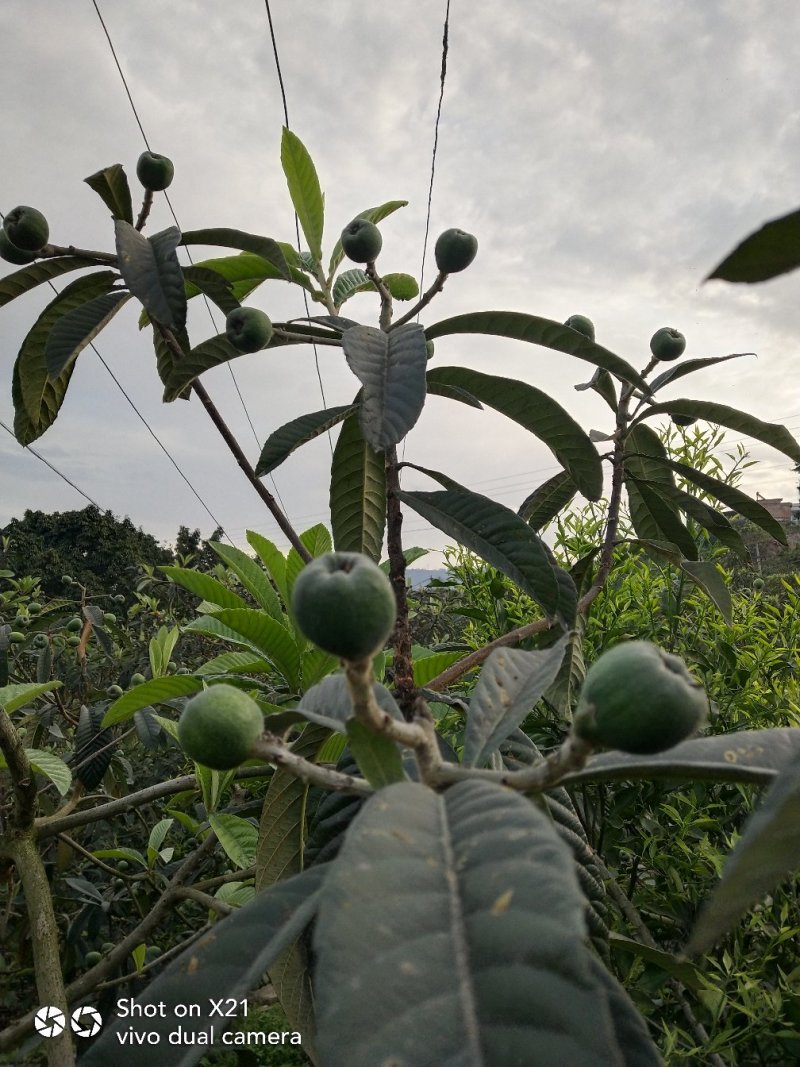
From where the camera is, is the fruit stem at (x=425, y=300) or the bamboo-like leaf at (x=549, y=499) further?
the bamboo-like leaf at (x=549, y=499)

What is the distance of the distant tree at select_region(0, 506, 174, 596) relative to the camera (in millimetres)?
21797

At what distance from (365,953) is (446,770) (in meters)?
0.26

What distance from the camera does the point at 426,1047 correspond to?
1.18 feet

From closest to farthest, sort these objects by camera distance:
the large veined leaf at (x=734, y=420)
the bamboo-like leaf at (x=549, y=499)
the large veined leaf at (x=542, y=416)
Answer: the large veined leaf at (x=542, y=416)
the large veined leaf at (x=734, y=420)
the bamboo-like leaf at (x=549, y=499)

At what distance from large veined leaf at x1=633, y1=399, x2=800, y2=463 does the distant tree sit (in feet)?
70.9

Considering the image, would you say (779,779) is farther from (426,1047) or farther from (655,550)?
(655,550)

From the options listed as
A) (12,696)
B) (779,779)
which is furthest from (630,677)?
(12,696)

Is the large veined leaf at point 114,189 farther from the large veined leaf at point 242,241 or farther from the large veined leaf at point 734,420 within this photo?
the large veined leaf at point 734,420

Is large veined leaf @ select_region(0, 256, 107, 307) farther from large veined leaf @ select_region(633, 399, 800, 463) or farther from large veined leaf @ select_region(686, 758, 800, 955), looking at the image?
large veined leaf @ select_region(686, 758, 800, 955)

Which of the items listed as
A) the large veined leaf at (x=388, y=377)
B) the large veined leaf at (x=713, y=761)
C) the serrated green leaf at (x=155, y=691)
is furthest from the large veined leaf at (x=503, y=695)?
the serrated green leaf at (x=155, y=691)

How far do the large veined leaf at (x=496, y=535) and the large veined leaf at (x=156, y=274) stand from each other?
0.49 meters

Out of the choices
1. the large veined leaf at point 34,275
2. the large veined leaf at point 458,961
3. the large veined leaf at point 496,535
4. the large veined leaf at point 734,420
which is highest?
the large veined leaf at point 34,275

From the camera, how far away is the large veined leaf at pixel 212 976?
55cm

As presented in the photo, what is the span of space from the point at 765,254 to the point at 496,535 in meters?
0.75
